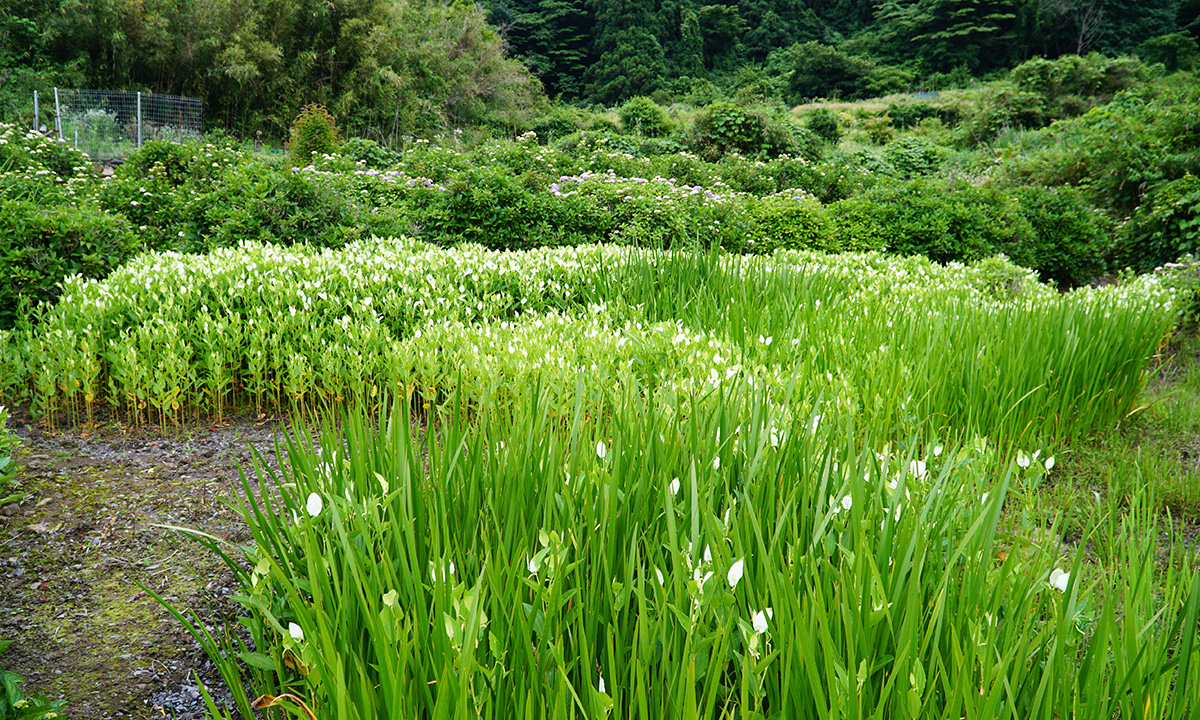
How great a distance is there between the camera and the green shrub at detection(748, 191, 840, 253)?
8656mm

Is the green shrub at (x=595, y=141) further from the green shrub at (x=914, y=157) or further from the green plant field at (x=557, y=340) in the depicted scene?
the green plant field at (x=557, y=340)

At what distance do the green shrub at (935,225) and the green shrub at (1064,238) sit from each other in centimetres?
27

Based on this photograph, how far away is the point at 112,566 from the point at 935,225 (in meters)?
8.92

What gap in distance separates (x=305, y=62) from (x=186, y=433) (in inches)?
992

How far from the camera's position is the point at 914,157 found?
65.4 ft

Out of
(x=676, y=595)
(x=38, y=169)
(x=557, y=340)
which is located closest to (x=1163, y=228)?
(x=557, y=340)

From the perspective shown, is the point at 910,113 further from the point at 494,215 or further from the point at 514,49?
the point at 494,215

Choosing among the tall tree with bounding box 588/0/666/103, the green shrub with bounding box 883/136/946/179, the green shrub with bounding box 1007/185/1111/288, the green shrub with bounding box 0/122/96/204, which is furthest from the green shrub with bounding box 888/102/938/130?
the green shrub with bounding box 0/122/96/204

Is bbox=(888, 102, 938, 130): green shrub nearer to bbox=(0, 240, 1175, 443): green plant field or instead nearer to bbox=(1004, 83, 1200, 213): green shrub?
bbox=(1004, 83, 1200, 213): green shrub

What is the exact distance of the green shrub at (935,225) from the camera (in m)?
8.62

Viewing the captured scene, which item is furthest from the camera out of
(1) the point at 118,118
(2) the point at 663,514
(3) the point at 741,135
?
(1) the point at 118,118

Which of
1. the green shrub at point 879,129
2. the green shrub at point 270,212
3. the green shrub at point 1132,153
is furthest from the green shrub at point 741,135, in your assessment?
the green shrub at point 879,129

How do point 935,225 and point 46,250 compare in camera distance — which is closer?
point 46,250

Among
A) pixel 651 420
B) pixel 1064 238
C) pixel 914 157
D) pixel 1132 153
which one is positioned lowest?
pixel 651 420
